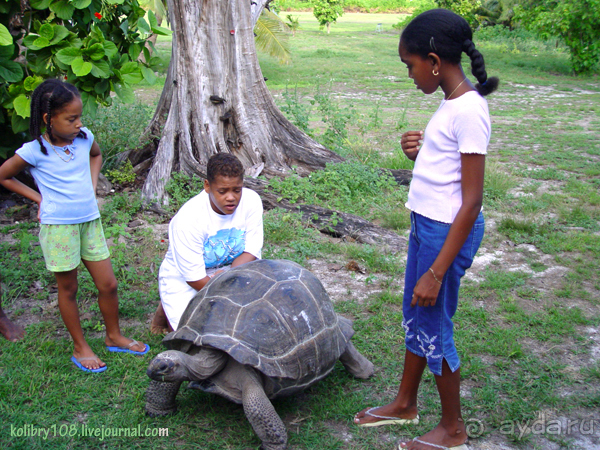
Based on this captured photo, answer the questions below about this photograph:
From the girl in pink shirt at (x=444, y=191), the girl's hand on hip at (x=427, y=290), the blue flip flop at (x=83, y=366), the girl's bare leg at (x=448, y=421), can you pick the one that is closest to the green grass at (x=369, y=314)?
the blue flip flop at (x=83, y=366)

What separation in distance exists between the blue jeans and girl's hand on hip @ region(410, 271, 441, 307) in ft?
0.30

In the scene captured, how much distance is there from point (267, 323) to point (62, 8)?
3289mm

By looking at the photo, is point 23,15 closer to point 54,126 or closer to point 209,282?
point 54,126

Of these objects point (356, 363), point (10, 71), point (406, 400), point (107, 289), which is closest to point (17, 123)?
point (10, 71)

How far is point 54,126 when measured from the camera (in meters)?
3.02

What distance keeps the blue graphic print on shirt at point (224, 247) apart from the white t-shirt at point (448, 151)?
4.67 ft

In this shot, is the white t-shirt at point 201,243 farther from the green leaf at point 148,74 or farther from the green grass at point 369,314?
the green leaf at point 148,74

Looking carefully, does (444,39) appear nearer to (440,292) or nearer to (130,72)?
(440,292)

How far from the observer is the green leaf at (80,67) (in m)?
4.06

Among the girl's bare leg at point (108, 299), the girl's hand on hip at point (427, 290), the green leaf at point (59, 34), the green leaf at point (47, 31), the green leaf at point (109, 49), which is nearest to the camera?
the girl's hand on hip at point (427, 290)

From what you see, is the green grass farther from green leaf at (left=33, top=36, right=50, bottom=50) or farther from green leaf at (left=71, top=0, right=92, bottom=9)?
green leaf at (left=71, top=0, right=92, bottom=9)

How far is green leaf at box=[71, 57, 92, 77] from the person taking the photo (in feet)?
13.3

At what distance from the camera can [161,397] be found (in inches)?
110

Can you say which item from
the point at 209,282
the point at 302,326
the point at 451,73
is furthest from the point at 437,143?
the point at 209,282
